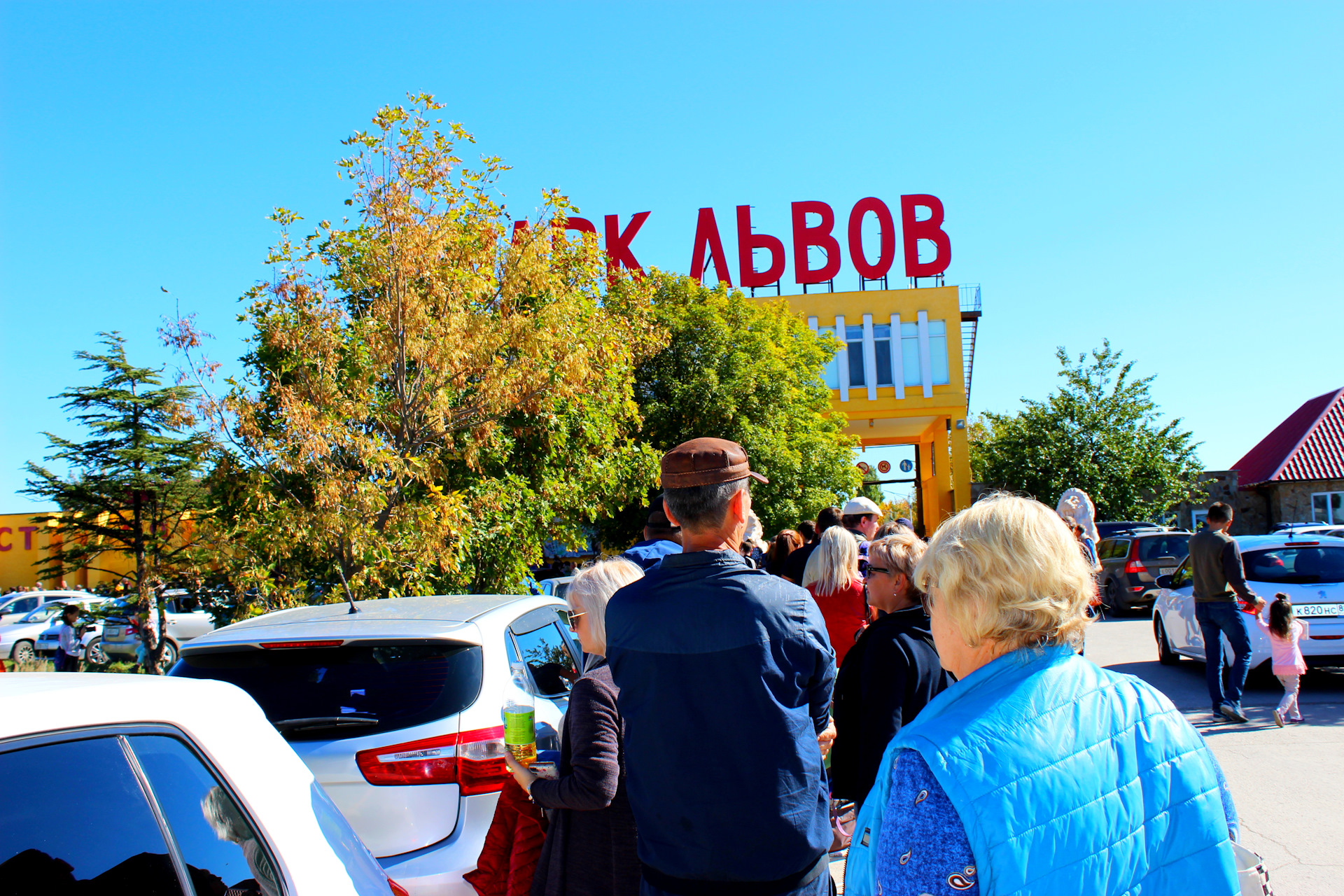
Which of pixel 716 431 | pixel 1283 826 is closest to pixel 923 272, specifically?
pixel 716 431

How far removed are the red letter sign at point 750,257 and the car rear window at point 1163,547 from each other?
18327 millimetres

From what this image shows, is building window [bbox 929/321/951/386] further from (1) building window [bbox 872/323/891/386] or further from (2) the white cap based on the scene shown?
(2) the white cap

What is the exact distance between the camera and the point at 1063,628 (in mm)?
1498

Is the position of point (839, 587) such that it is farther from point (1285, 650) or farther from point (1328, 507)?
point (1328, 507)

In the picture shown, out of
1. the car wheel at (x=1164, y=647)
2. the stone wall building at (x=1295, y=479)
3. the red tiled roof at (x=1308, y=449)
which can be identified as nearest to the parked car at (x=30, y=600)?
the car wheel at (x=1164, y=647)

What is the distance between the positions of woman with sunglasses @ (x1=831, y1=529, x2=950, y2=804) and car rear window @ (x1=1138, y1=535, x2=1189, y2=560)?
52.3 ft

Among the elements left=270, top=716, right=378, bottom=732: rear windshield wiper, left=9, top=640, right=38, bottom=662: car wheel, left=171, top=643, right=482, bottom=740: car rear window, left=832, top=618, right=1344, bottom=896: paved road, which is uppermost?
left=171, top=643, right=482, bottom=740: car rear window

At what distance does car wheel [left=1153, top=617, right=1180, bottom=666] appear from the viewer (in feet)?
33.9

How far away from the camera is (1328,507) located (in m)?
31.0

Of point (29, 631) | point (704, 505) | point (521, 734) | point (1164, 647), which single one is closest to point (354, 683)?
point (521, 734)

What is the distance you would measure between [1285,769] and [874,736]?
4952mm

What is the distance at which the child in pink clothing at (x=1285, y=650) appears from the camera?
284 inches

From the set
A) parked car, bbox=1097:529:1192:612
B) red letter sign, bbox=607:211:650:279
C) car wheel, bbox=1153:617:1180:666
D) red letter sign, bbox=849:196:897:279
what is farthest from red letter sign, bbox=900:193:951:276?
car wheel, bbox=1153:617:1180:666

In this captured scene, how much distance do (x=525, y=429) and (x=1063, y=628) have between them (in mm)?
8186
